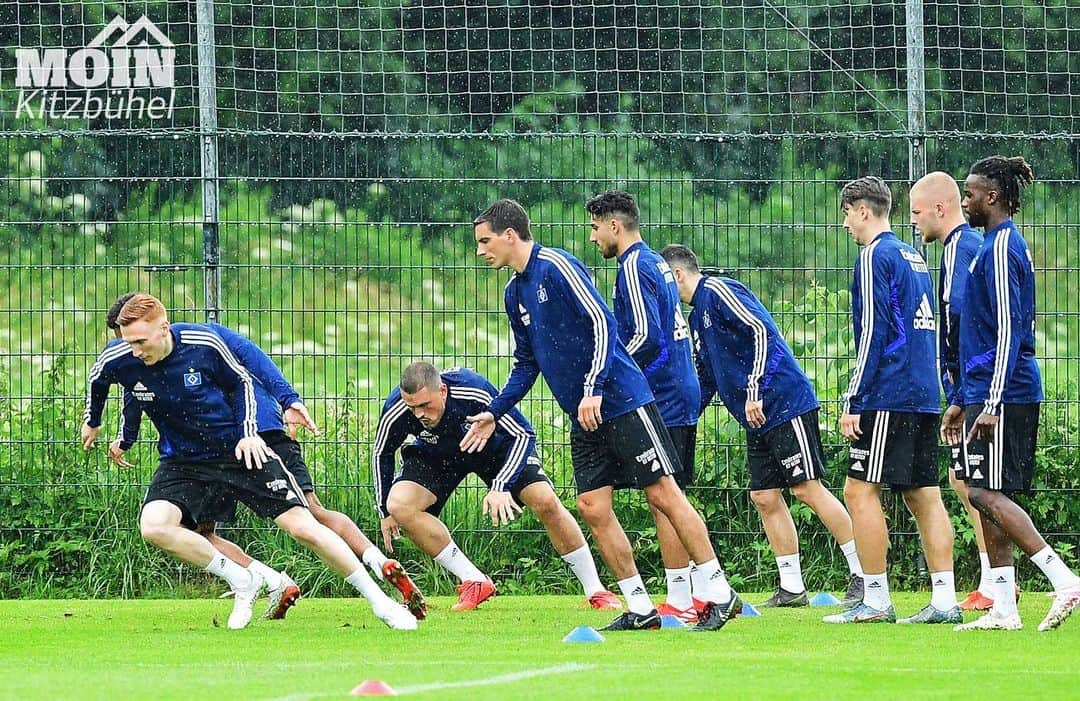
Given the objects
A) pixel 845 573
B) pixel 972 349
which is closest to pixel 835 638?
pixel 972 349

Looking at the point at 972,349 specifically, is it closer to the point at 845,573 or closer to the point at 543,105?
the point at 845,573

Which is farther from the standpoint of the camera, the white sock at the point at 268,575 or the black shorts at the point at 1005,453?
the white sock at the point at 268,575

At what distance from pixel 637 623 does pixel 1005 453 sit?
6.83 feet

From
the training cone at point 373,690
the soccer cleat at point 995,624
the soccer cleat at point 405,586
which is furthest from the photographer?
the soccer cleat at point 405,586

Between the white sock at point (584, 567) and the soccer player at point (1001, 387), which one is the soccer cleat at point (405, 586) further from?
the soccer player at point (1001, 387)

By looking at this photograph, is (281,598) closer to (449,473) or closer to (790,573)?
(449,473)

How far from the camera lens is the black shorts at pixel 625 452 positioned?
30.8 feet

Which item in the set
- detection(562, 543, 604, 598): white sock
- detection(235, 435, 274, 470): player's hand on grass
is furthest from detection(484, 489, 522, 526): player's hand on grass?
detection(562, 543, 604, 598): white sock

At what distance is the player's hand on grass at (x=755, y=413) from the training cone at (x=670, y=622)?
1.65 m

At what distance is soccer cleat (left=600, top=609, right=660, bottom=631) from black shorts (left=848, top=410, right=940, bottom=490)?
1412mm

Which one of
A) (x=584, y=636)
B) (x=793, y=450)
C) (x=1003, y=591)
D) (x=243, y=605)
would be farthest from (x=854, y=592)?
(x=243, y=605)

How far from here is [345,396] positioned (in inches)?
519

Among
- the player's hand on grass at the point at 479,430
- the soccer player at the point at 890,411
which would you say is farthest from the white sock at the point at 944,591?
the player's hand on grass at the point at 479,430

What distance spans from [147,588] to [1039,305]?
22.1 feet
